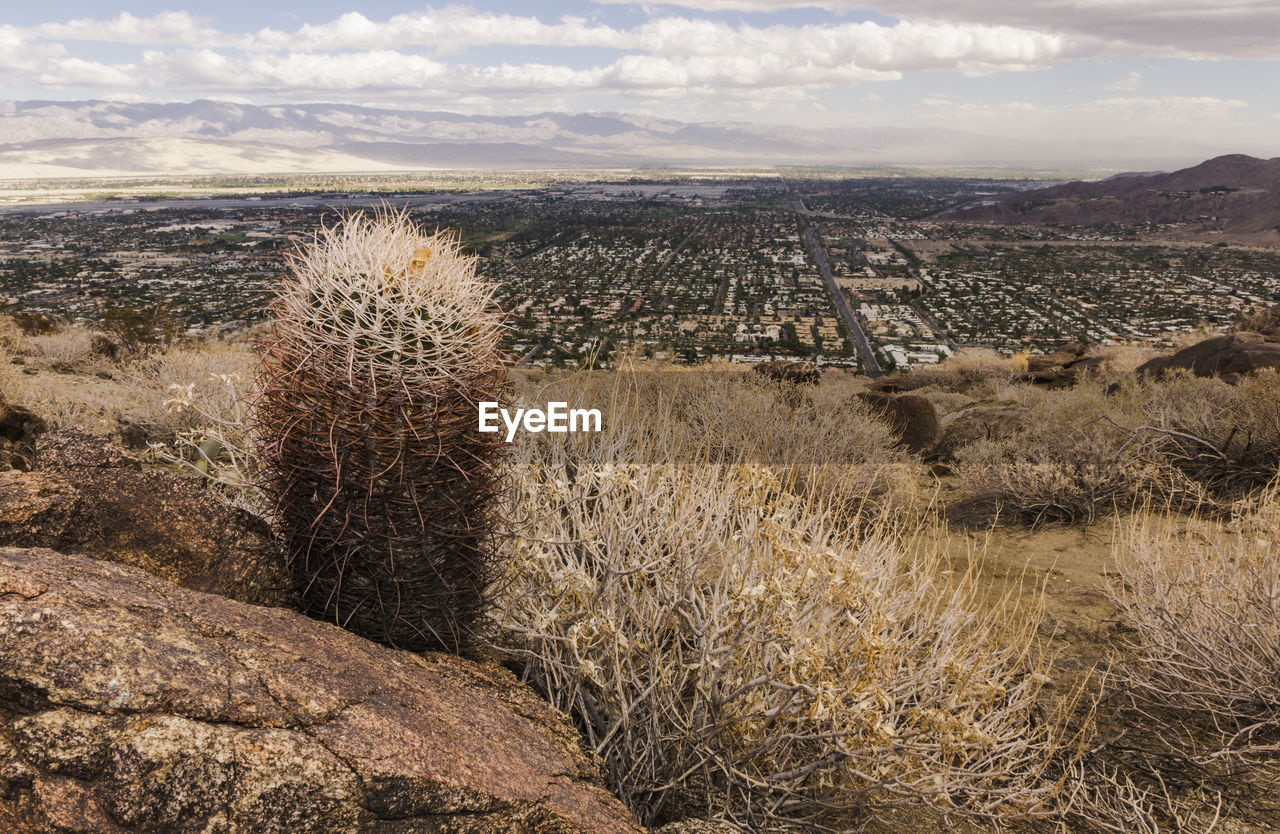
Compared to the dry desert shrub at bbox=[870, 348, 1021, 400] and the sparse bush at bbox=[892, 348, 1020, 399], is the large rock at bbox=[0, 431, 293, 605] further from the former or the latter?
the dry desert shrub at bbox=[870, 348, 1021, 400]

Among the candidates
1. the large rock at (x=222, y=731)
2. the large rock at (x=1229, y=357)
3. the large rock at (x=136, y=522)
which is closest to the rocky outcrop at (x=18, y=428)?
the large rock at (x=136, y=522)

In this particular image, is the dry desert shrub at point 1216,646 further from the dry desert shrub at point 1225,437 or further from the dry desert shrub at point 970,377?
the dry desert shrub at point 970,377

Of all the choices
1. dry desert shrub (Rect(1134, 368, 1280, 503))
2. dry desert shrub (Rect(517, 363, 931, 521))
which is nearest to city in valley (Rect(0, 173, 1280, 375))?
dry desert shrub (Rect(517, 363, 931, 521))

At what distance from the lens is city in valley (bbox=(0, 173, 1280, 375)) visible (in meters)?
30.2

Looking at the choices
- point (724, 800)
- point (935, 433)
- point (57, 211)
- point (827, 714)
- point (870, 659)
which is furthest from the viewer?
point (57, 211)

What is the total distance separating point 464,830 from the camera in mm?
2244

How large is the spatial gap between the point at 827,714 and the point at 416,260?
2.42 meters

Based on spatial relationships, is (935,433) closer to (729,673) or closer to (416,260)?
(729,673)

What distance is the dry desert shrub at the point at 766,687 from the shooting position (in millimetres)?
3115

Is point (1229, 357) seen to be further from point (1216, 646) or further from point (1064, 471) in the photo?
point (1216, 646)

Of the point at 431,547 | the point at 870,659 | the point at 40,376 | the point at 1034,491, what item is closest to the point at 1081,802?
the point at 870,659

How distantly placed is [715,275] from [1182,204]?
71631mm

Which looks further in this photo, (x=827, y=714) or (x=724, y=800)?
(x=724, y=800)

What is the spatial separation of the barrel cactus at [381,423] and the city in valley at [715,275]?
2.44ft
